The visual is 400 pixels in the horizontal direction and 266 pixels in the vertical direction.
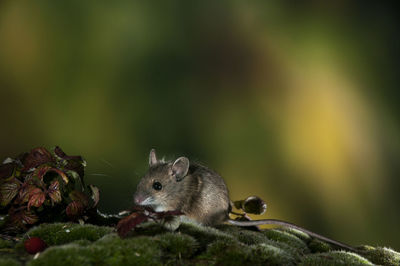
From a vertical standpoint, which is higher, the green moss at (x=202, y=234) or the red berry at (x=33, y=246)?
the green moss at (x=202, y=234)

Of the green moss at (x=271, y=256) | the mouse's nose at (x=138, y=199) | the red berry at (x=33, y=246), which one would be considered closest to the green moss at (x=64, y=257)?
the red berry at (x=33, y=246)

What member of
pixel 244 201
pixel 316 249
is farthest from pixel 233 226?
pixel 316 249

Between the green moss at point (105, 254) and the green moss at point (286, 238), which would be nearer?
the green moss at point (105, 254)

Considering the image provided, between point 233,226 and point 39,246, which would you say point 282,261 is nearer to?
point 233,226

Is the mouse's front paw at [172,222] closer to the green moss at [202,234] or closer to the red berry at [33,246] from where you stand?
the green moss at [202,234]

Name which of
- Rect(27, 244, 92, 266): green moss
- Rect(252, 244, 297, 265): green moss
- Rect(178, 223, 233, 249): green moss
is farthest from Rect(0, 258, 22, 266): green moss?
Rect(252, 244, 297, 265): green moss

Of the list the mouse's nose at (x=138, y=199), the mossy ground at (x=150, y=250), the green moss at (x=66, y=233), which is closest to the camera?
the mossy ground at (x=150, y=250)

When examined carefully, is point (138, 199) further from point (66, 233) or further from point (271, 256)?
point (271, 256)
